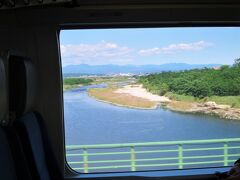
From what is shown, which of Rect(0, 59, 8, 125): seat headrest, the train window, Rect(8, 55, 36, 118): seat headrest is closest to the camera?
Rect(0, 59, 8, 125): seat headrest

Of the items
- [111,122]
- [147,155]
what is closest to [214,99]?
[147,155]

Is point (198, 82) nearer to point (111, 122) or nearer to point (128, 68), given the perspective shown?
point (128, 68)

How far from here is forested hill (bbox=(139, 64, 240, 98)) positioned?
11.1 ft

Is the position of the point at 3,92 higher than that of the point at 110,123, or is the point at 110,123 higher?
the point at 3,92

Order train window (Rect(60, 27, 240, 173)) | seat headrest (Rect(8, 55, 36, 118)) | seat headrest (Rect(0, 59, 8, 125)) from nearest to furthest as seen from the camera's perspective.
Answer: seat headrest (Rect(0, 59, 8, 125))
seat headrest (Rect(8, 55, 36, 118))
train window (Rect(60, 27, 240, 173))

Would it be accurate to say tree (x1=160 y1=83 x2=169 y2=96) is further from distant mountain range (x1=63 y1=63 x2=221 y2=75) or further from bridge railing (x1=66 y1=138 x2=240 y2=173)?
bridge railing (x1=66 y1=138 x2=240 y2=173)

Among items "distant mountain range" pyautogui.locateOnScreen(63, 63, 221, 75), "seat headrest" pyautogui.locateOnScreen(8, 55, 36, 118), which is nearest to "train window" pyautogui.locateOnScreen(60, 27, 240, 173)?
"distant mountain range" pyautogui.locateOnScreen(63, 63, 221, 75)

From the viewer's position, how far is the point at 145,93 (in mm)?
3387

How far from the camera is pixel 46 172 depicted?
2863mm

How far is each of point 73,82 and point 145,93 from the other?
61cm

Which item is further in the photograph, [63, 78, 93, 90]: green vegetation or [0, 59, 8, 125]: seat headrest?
[63, 78, 93, 90]: green vegetation

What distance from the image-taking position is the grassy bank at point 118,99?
3.39 metres

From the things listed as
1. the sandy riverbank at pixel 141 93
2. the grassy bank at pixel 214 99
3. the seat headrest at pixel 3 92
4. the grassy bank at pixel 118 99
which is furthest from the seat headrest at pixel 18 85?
the grassy bank at pixel 214 99

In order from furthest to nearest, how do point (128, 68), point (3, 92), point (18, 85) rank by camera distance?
1. point (128, 68)
2. point (18, 85)
3. point (3, 92)
